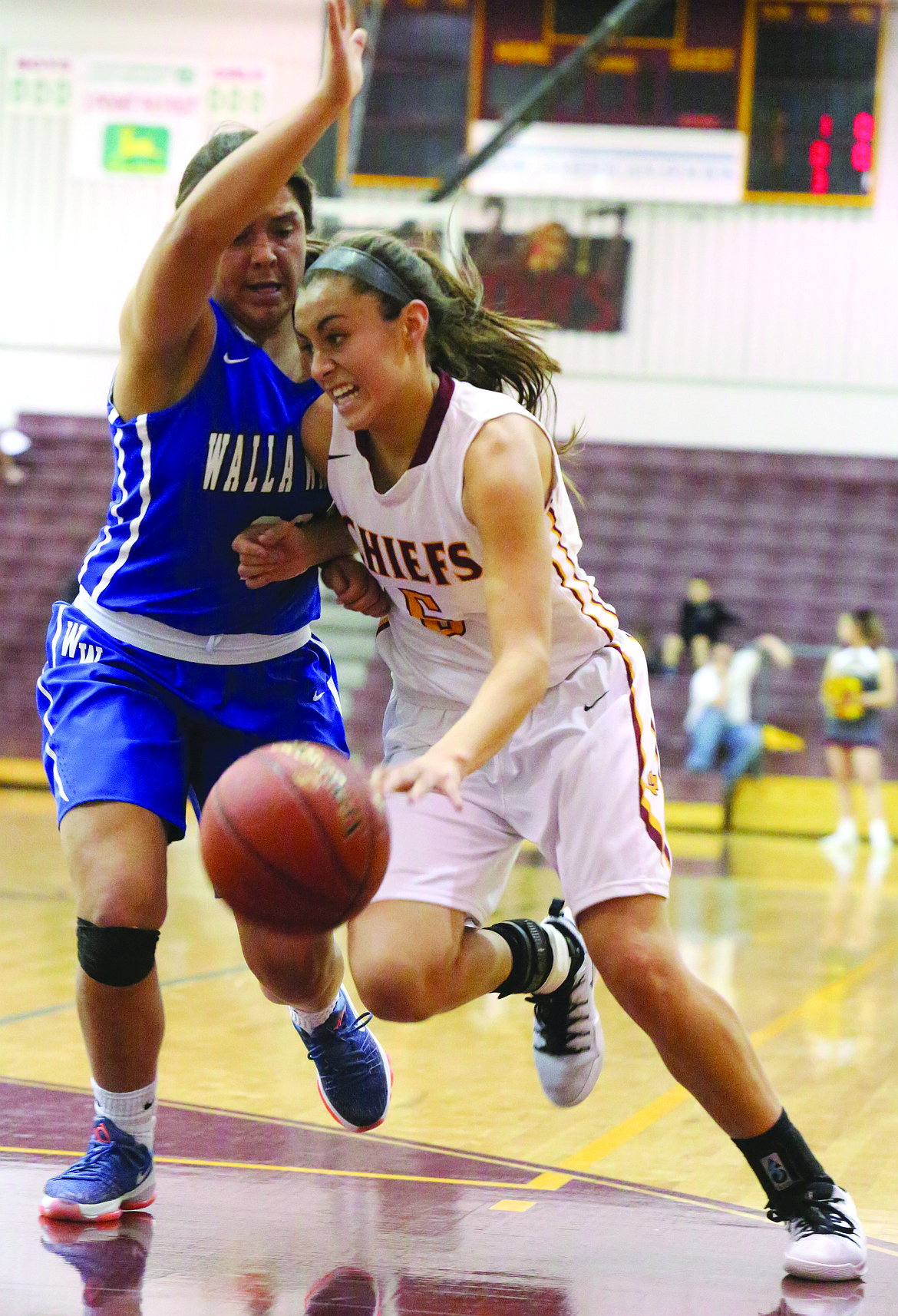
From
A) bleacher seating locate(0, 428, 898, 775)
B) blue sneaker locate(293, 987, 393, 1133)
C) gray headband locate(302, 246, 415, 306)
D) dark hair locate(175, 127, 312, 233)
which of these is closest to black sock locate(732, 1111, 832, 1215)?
blue sneaker locate(293, 987, 393, 1133)

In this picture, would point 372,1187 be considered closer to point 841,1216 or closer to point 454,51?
point 841,1216

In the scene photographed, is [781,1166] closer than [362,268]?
No

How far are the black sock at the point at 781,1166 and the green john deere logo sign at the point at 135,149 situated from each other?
13.0 metres

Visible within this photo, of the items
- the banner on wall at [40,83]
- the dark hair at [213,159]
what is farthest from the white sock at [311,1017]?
the banner on wall at [40,83]

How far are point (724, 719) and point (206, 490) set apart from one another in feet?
30.3

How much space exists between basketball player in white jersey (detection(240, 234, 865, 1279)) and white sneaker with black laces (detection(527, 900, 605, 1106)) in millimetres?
194

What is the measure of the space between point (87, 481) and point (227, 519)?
11347mm

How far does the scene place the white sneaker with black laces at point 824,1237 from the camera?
2395mm

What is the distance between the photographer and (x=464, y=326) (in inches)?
104

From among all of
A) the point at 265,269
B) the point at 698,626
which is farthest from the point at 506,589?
the point at 698,626

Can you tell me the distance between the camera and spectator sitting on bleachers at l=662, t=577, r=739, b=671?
11805mm

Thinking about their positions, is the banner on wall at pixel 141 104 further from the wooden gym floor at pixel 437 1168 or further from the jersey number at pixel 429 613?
the jersey number at pixel 429 613

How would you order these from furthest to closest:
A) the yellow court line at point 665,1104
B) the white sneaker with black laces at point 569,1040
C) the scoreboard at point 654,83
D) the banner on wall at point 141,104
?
the banner on wall at point 141,104 → the scoreboard at point 654,83 → the yellow court line at point 665,1104 → the white sneaker with black laces at point 569,1040

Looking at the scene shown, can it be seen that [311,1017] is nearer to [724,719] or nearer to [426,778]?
[426,778]
